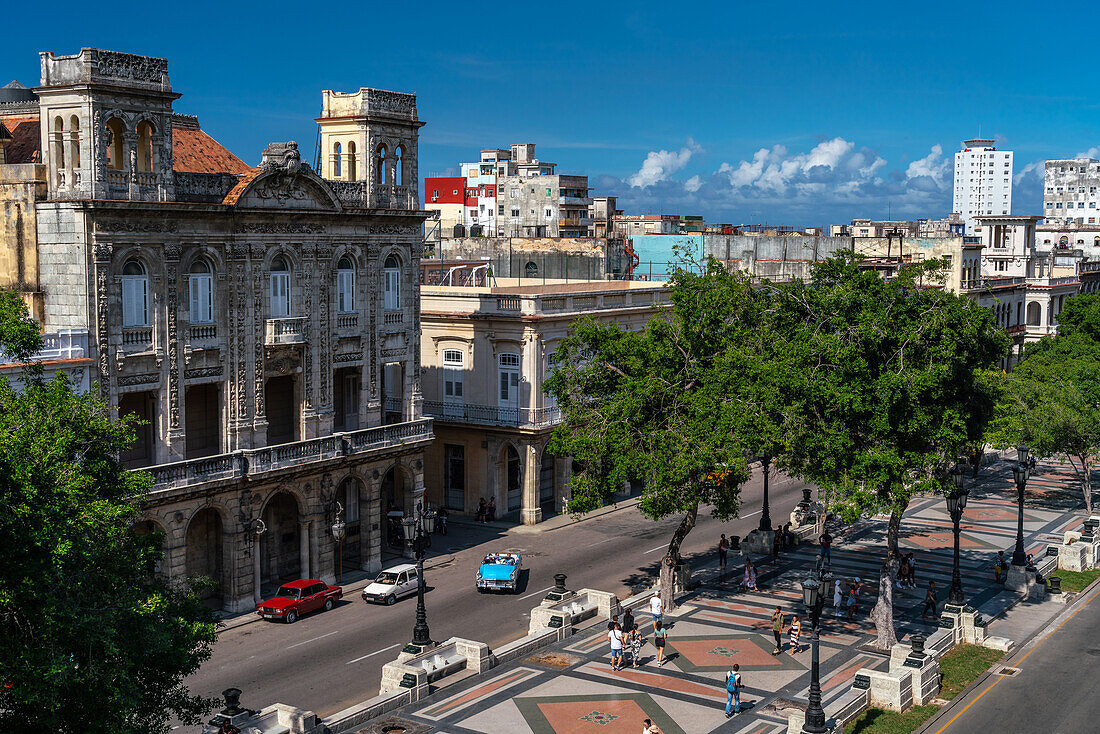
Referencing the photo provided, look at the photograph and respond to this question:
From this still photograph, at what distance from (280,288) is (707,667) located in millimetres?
21175

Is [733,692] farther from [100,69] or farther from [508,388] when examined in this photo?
[508,388]

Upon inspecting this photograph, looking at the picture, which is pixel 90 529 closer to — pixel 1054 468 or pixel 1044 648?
pixel 1044 648

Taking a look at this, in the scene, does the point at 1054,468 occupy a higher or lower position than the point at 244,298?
lower

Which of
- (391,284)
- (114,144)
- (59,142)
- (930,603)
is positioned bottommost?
(930,603)

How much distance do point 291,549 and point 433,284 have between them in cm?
2866

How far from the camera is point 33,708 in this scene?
70.1 feet

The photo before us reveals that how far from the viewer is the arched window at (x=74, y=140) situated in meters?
38.3

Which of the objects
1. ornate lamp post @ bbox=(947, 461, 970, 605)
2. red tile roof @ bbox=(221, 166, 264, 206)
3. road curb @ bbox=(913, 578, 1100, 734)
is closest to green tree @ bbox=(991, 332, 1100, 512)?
road curb @ bbox=(913, 578, 1100, 734)

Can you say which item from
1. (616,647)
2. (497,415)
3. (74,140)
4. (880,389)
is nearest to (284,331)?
(74,140)

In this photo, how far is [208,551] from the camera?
42.5 m

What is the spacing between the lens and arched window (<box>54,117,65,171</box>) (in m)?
38.6

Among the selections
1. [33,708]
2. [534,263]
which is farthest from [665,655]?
[534,263]

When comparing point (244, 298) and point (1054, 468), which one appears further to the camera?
point (1054, 468)

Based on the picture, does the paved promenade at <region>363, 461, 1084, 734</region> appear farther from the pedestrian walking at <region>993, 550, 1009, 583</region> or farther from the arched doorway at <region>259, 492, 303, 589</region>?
the arched doorway at <region>259, 492, 303, 589</region>
